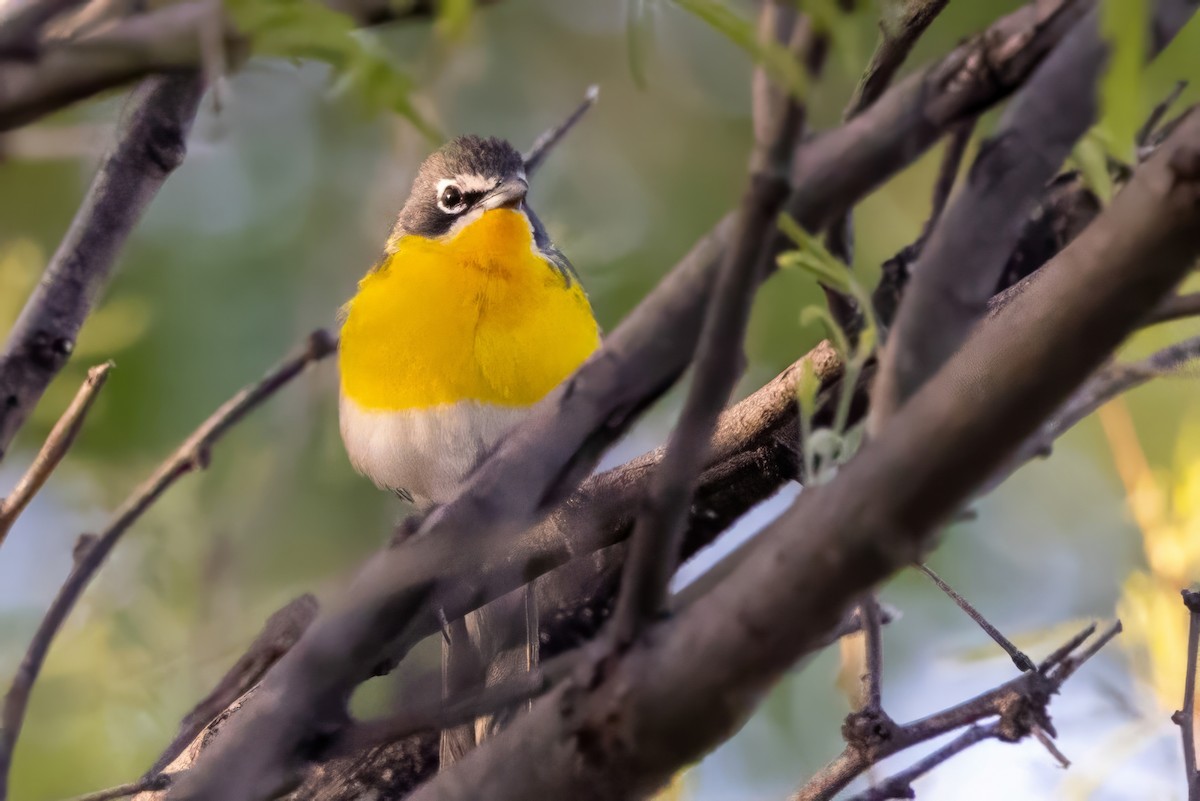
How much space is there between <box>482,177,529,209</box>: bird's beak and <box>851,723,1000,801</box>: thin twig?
2.28m

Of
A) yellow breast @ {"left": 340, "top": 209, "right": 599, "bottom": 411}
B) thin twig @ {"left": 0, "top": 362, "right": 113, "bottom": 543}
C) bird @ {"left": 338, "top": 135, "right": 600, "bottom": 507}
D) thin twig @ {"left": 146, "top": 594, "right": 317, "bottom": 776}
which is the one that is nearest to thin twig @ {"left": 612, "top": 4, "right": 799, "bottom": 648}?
thin twig @ {"left": 0, "top": 362, "right": 113, "bottom": 543}

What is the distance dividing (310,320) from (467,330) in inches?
38.1

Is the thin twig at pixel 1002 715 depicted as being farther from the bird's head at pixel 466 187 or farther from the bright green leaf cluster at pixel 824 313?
the bird's head at pixel 466 187

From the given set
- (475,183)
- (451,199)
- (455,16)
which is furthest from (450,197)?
(455,16)

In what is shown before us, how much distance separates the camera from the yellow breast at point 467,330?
3.12 metres

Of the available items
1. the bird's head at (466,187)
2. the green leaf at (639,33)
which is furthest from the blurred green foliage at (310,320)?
the green leaf at (639,33)

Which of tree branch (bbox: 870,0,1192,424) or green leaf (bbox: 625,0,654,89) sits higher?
green leaf (bbox: 625,0,654,89)

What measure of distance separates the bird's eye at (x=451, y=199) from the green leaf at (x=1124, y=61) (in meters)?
3.08

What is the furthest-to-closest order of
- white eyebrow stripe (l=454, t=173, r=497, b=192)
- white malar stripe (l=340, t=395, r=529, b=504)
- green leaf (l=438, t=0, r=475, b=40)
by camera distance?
white eyebrow stripe (l=454, t=173, r=497, b=192), white malar stripe (l=340, t=395, r=529, b=504), green leaf (l=438, t=0, r=475, b=40)

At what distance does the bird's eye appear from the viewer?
3.79 metres

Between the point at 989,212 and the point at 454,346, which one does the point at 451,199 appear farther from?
the point at 989,212

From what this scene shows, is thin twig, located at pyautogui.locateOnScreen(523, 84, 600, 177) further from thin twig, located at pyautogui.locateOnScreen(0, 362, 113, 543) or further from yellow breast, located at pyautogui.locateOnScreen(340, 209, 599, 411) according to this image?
thin twig, located at pyautogui.locateOnScreen(0, 362, 113, 543)

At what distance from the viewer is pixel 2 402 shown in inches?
60.9

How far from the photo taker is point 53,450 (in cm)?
143
